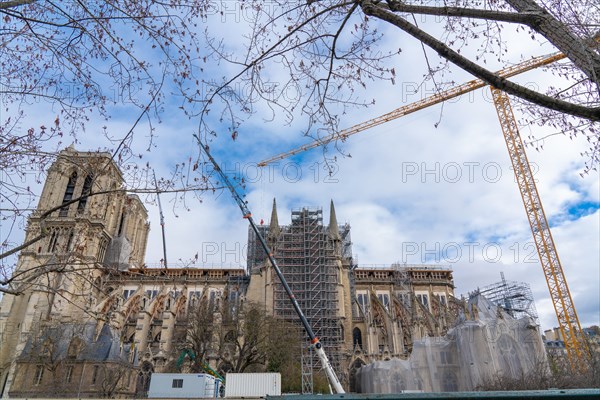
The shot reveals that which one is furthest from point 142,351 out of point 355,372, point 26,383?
point 355,372

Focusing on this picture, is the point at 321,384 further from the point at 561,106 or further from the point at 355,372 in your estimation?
the point at 561,106

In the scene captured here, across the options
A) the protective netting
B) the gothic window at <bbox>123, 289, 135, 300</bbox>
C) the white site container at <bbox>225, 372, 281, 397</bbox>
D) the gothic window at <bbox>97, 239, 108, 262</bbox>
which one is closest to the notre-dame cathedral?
the gothic window at <bbox>123, 289, 135, 300</bbox>

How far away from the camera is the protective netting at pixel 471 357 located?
100 ft

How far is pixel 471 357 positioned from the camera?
103ft

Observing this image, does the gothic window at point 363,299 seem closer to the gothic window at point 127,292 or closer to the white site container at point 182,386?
the white site container at point 182,386

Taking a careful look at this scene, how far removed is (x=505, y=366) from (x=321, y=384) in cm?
1563

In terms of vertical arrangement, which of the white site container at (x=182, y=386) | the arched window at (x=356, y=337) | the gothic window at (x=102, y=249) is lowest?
the white site container at (x=182, y=386)

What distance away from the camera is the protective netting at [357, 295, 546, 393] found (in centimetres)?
3052

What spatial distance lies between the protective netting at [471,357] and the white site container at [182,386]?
57.9 ft

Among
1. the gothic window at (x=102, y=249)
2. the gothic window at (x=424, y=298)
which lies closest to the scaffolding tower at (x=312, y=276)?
the gothic window at (x=424, y=298)

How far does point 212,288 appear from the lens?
56.2 metres

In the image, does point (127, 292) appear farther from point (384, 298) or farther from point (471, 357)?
point (471, 357)

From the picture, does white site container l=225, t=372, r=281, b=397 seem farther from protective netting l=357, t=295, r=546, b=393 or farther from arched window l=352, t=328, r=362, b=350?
arched window l=352, t=328, r=362, b=350

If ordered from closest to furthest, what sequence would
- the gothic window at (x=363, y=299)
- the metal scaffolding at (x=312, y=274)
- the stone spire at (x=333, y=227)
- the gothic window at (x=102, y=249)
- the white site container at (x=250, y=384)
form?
the white site container at (x=250, y=384)
the metal scaffolding at (x=312, y=274)
the stone spire at (x=333, y=227)
the gothic window at (x=363, y=299)
the gothic window at (x=102, y=249)
